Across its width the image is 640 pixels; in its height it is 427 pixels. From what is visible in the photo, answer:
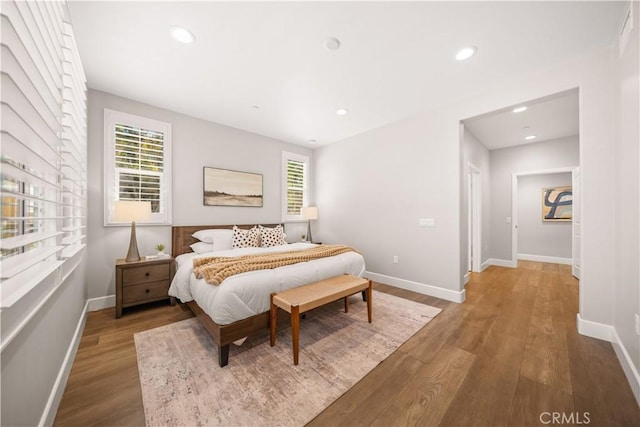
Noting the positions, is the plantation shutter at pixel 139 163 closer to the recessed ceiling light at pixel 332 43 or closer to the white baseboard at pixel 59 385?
the white baseboard at pixel 59 385

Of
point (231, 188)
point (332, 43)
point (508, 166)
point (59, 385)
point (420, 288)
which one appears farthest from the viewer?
point (508, 166)

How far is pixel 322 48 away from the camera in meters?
2.14

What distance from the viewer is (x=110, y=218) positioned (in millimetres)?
2934

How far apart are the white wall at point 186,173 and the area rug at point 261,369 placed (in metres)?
1.31

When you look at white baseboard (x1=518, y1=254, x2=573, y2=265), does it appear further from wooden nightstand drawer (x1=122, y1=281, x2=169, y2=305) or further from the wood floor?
wooden nightstand drawer (x1=122, y1=281, x2=169, y2=305)

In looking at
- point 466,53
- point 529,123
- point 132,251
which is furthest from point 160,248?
point 529,123

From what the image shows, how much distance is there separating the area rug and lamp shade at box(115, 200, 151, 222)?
126cm

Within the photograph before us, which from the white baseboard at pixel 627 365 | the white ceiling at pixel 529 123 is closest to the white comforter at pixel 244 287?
the white baseboard at pixel 627 365

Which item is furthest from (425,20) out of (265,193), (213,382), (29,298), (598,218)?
(265,193)

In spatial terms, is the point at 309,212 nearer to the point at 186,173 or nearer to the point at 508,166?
the point at 186,173

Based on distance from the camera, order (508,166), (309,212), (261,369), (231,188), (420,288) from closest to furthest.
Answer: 1. (261,369)
2. (420,288)
3. (231,188)
4. (309,212)
5. (508,166)

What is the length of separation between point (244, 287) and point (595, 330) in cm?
330

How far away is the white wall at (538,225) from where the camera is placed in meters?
5.28

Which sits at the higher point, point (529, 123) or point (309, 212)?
point (529, 123)
